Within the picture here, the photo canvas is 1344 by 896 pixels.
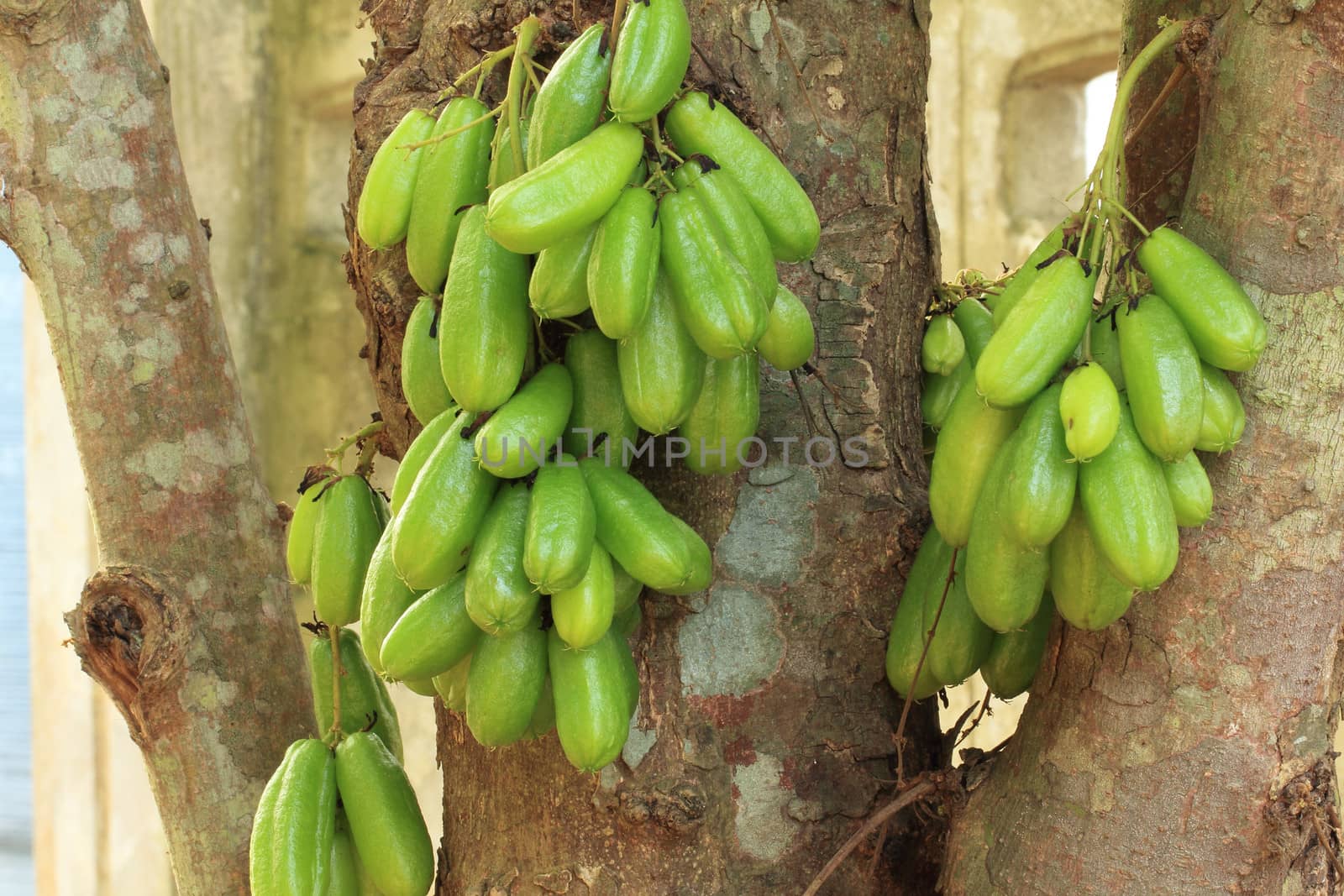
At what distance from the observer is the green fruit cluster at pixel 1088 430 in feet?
3.13

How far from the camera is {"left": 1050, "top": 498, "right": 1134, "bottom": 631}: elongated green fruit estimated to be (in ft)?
3.27

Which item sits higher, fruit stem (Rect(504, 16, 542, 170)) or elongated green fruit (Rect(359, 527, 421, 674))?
fruit stem (Rect(504, 16, 542, 170))

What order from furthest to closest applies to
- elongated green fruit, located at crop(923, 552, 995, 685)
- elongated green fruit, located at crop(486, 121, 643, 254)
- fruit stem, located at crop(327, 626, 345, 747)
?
1. fruit stem, located at crop(327, 626, 345, 747)
2. elongated green fruit, located at crop(923, 552, 995, 685)
3. elongated green fruit, located at crop(486, 121, 643, 254)

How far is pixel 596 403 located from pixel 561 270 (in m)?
0.13

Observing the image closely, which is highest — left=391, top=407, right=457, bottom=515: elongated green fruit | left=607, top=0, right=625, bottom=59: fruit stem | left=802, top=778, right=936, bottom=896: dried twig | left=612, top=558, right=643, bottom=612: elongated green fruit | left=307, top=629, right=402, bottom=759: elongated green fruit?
left=607, top=0, right=625, bottom=59: fruit stem

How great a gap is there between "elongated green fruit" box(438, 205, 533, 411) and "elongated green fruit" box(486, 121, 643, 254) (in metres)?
0.07

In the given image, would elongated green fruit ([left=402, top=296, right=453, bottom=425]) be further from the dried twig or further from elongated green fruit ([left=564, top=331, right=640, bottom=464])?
the dried twig

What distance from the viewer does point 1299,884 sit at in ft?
3.41

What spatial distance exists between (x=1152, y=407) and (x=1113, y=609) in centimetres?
16

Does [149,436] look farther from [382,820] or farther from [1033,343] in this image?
[1033,343]

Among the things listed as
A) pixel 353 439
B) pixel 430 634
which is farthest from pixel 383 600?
pixel 353 439

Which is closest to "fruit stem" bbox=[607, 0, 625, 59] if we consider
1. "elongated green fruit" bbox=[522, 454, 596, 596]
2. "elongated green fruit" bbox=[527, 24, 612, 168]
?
"elongated green fruit" bbox=[527, 24, 612, 168]

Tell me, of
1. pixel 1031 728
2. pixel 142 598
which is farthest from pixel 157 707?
pixel 1031 728

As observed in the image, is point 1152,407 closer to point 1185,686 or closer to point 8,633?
point 1185,686
